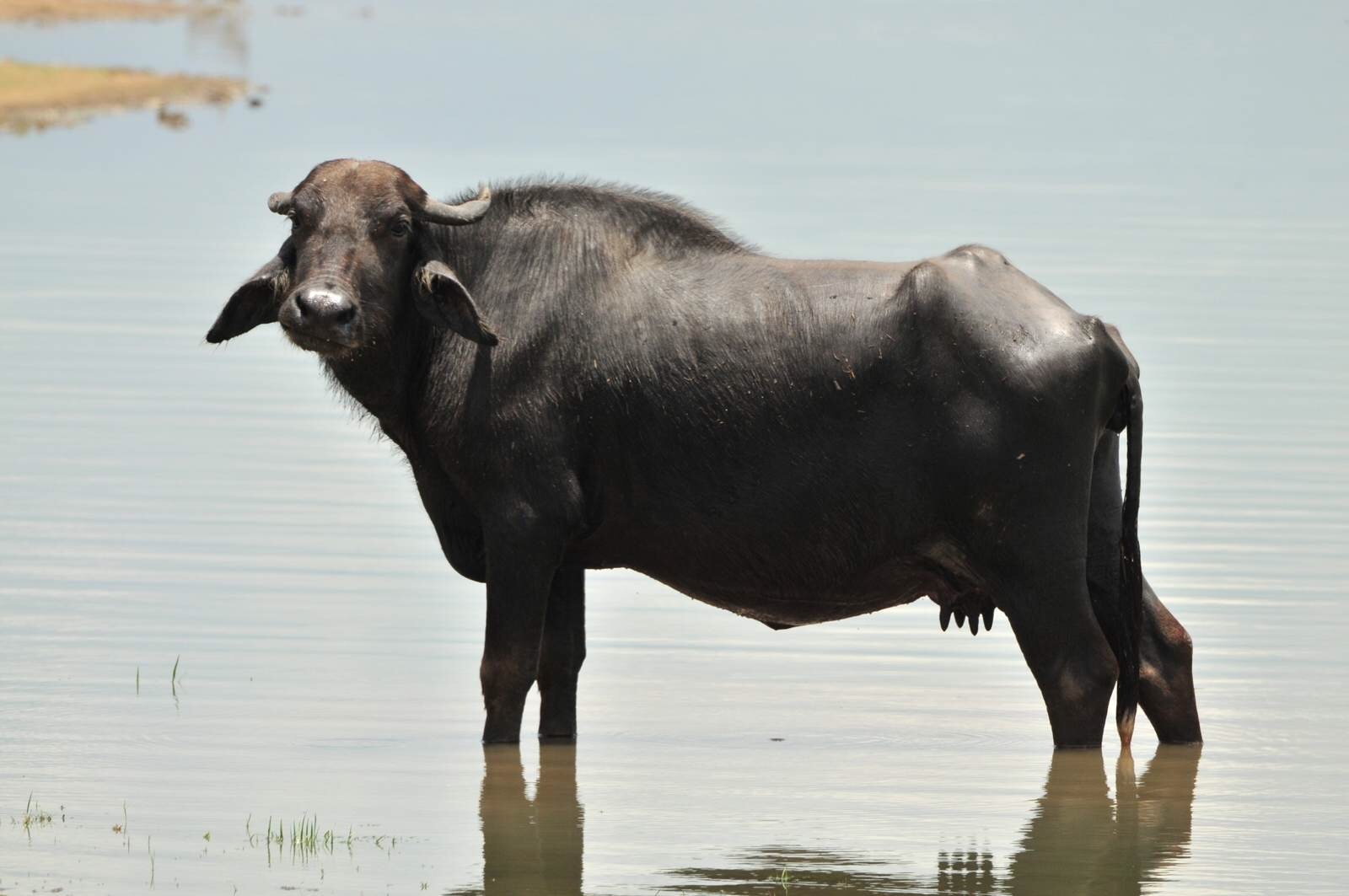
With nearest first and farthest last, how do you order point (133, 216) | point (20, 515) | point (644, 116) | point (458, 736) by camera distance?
1. point (458, 736)
2. point (20, 515)
3. point (133, 216)
4. point (644, 116)

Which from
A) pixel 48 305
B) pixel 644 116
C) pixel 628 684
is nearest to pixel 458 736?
pixel 628 684

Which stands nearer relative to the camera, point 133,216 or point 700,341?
point 700,341

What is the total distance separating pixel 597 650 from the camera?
12789mm

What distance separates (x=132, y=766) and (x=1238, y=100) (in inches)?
2074

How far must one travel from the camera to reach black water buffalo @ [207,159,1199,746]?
10.1 m

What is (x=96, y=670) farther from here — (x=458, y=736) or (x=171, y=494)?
(x=171, y=494)

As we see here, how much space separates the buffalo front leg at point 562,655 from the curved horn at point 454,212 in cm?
148

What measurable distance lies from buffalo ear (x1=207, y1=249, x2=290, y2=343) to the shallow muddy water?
5.44 ft

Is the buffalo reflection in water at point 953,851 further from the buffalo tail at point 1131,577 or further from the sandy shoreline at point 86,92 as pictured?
the sandy shoreline at point 86,92

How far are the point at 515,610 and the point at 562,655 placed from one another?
0.63 metres

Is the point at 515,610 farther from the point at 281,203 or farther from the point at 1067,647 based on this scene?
the point at 1067,647

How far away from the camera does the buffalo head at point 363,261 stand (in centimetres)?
1009

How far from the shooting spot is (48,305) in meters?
23.7

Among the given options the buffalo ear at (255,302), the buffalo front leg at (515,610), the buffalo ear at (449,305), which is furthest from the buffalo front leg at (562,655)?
the buffalo ear at (255,302)
